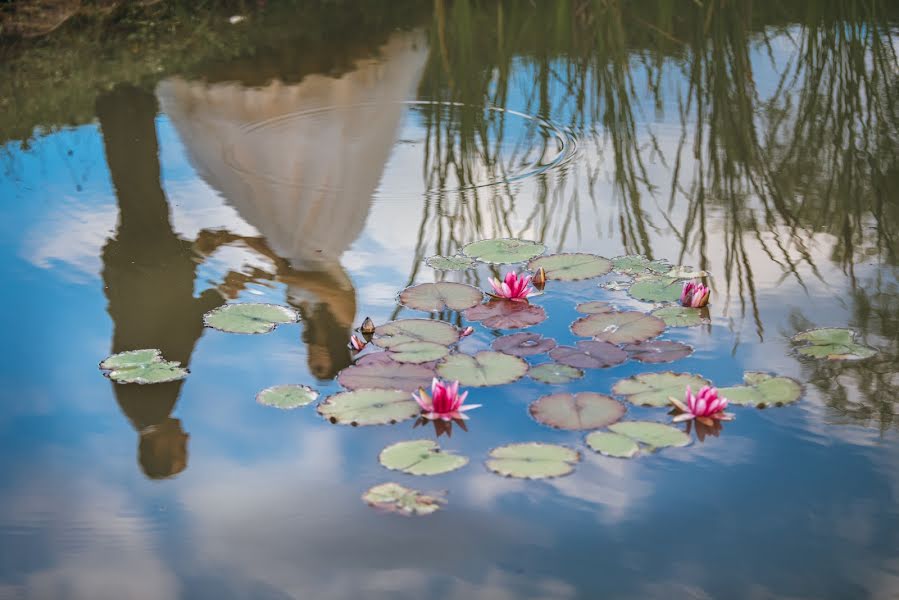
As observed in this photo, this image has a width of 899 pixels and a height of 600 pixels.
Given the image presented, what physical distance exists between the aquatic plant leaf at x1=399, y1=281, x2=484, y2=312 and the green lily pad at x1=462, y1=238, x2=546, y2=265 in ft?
0.70

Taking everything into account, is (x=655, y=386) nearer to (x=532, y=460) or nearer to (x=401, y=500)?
(x=532, y=460)

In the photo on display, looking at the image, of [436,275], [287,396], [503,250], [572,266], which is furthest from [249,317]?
[572,266]

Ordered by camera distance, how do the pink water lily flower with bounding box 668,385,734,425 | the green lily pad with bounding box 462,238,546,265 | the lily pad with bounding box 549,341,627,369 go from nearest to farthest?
the pink water lily flower with bounding box 668,385,734,425, the lily pad with bounding box 549,341,627,369, the green lily pad with bounding box 462,238,546,265

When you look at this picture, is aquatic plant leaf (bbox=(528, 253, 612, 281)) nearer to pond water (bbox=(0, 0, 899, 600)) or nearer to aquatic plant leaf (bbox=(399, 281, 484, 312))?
pond water (bbox=(0, 0, 899, 600))

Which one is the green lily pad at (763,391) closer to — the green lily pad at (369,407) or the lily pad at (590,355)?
the lily pad at (590,355)

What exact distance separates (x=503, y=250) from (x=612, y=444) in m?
0.97

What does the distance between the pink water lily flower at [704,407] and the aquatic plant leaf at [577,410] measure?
4.6 inches

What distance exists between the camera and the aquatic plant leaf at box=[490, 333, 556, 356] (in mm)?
2227

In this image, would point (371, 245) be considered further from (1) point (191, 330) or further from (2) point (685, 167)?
(2) point (685, 167)

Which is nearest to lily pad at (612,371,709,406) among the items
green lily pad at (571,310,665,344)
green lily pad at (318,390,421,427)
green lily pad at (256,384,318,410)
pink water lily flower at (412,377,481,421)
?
green lily pad at (571,310,665,344)

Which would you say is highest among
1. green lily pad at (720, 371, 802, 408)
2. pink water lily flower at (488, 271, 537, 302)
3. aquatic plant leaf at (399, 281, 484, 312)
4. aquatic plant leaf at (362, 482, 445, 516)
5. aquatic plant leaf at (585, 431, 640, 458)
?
pink water lily flower at (488, 271, 537, 302)

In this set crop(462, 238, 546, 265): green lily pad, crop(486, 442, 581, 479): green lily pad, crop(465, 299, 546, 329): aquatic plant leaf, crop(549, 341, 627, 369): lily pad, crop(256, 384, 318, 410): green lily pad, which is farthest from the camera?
crop(462, 238, 546, 265): green lily pad

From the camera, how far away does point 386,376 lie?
6.98 feet

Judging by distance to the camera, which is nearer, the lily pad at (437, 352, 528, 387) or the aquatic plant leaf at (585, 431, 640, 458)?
the aquatic plant leaf at (585, 431, 640, 458)
